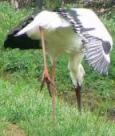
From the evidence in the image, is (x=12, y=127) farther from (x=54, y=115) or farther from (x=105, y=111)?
(x=105, y=111)

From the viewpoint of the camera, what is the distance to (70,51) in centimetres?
666

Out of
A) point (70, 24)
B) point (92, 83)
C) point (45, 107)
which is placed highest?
point (70, 24)

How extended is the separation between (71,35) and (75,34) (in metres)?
0.09

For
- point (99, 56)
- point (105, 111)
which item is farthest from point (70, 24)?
point (105, 111)

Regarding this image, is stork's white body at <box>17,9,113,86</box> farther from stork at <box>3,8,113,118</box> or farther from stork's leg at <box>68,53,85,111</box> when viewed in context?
stork's leg at <box>68,53,85,111</box>

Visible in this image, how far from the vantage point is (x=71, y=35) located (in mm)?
6113

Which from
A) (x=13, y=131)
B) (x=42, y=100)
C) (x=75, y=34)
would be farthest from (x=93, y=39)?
(x=42, y=100)

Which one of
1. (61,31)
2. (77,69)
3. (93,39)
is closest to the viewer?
(93,39)

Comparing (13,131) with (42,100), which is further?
(42,100)

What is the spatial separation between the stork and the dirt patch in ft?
1.73

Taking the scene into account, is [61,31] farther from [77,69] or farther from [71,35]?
[77,69]

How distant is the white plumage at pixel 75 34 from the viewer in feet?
16.2

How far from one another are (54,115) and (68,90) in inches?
135

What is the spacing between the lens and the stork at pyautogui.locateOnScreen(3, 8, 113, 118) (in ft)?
16.3
